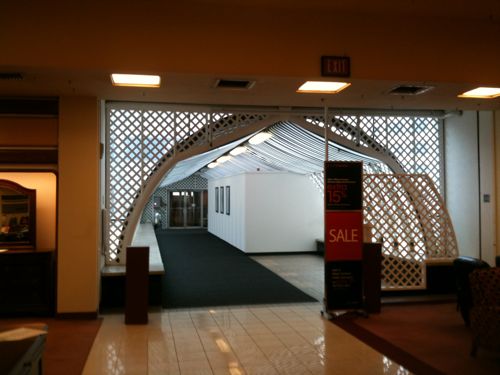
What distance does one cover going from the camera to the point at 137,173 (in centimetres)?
659

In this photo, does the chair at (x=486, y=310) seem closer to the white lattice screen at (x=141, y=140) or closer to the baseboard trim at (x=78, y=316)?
the white lattice screen at (x=141, y=140)

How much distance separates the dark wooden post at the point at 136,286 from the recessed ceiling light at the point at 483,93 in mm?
3784

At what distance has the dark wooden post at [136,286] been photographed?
5.39m

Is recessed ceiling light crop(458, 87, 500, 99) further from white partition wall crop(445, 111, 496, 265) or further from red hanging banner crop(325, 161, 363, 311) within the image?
white partition wall crop(445, 111, 496, 265)

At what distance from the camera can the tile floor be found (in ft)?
13.0

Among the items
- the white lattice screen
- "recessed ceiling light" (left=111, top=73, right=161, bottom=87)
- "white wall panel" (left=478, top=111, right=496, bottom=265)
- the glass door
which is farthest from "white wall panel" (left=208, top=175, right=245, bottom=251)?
"recessed ceiling light" (left=111, top=73, right=161, bottom=87)

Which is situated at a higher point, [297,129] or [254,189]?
[297,129]

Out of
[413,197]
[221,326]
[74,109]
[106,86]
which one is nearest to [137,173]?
[74,109]

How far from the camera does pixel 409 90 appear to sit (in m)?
4.76

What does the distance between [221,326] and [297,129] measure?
3.20m

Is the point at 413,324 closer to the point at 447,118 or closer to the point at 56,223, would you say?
the point at 447,118

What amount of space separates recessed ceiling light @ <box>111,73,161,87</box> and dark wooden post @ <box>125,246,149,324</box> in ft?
6.35

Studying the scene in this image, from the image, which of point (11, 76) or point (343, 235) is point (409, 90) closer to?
point (343, 235)

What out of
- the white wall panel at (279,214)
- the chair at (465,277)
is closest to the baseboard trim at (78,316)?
the chair at (465,277)
